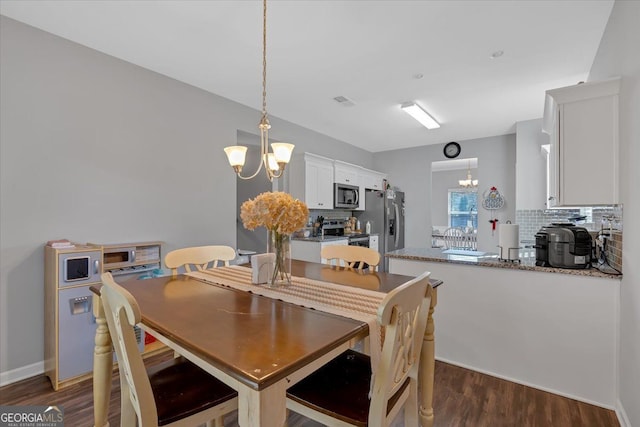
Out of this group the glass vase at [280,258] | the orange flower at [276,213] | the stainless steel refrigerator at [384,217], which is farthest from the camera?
the stainless steel refrigerator at [384,217]

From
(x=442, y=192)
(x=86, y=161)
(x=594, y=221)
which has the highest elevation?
(x=442, y=192)

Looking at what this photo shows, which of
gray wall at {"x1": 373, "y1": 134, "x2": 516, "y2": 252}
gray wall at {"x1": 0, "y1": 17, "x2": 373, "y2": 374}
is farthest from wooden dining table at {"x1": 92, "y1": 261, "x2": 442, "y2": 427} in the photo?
gray wall at {"x1": 373, "y1": 134, "x2": 516, "y2": 252}

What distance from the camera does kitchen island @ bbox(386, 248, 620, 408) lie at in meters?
1.96

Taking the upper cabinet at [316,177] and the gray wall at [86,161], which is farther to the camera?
the upper cabinet at [316,177]

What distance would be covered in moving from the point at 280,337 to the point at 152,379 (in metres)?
0.70

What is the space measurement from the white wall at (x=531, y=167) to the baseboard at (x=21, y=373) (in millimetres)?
5706

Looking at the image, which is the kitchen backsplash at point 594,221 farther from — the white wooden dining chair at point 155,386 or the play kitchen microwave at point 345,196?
the play kitchen microwave at point 345,196

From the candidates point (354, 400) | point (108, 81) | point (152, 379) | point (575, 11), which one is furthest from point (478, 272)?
point (108, 81)

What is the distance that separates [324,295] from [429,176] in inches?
210

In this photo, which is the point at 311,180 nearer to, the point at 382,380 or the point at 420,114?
the point at 420,114

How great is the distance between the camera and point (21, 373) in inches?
88.0

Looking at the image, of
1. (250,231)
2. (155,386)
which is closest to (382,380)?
(155,386)

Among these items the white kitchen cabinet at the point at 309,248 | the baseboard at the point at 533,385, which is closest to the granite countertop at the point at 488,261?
the baseboard at the point at 533,385

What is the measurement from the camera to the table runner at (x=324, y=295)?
112 cm
